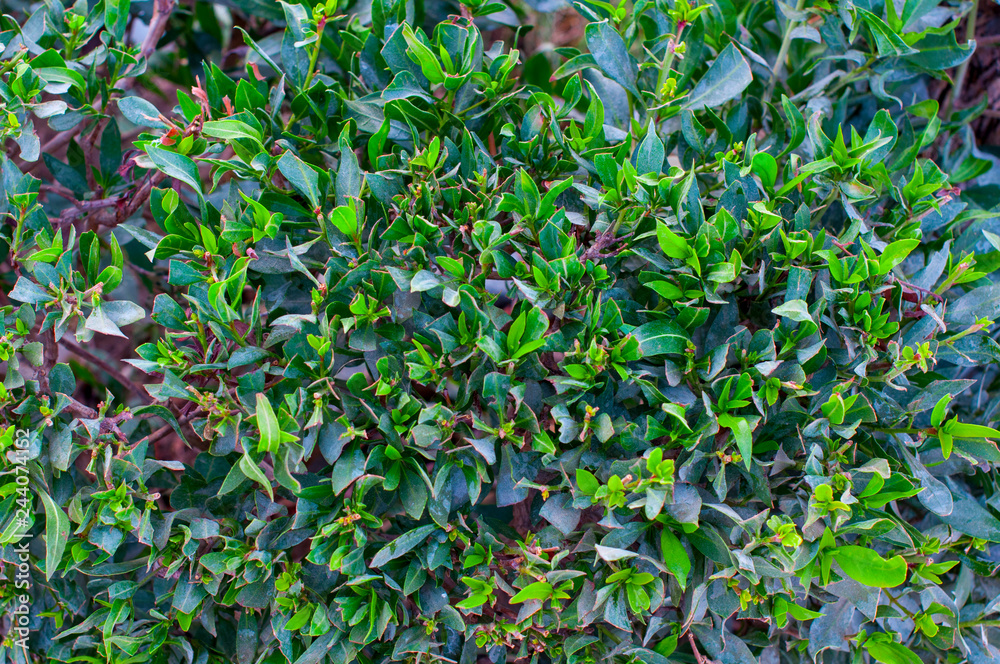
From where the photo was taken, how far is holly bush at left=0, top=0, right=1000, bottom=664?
44.6 inches

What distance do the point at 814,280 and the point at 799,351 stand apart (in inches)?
7.1

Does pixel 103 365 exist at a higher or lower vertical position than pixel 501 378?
lower

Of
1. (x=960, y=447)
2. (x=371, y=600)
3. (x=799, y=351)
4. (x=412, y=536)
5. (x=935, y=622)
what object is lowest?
(x=935, y=622)

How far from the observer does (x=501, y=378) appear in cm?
111

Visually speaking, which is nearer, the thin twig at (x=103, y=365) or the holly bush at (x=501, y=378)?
the holly bush at (x=501, y=378)

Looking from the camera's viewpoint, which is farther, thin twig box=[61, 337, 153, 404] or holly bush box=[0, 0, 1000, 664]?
thin twig box=[61, 337, 153, 404]

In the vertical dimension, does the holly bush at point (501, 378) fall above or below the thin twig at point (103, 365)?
above

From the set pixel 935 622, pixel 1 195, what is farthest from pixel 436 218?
pixel 935 622

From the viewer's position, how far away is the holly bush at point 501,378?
3.71 feet

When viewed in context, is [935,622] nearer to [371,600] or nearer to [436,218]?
[371,600]

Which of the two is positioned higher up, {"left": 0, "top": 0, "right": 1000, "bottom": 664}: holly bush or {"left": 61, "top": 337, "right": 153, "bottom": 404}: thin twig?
{"left": 0, "top": 0, "right": 1000, "bottom": 664}: holly bush

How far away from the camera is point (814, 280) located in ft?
4.11

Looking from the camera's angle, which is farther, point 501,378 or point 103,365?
point 103,365

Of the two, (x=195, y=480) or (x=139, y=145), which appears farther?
(x=195, y=480)
